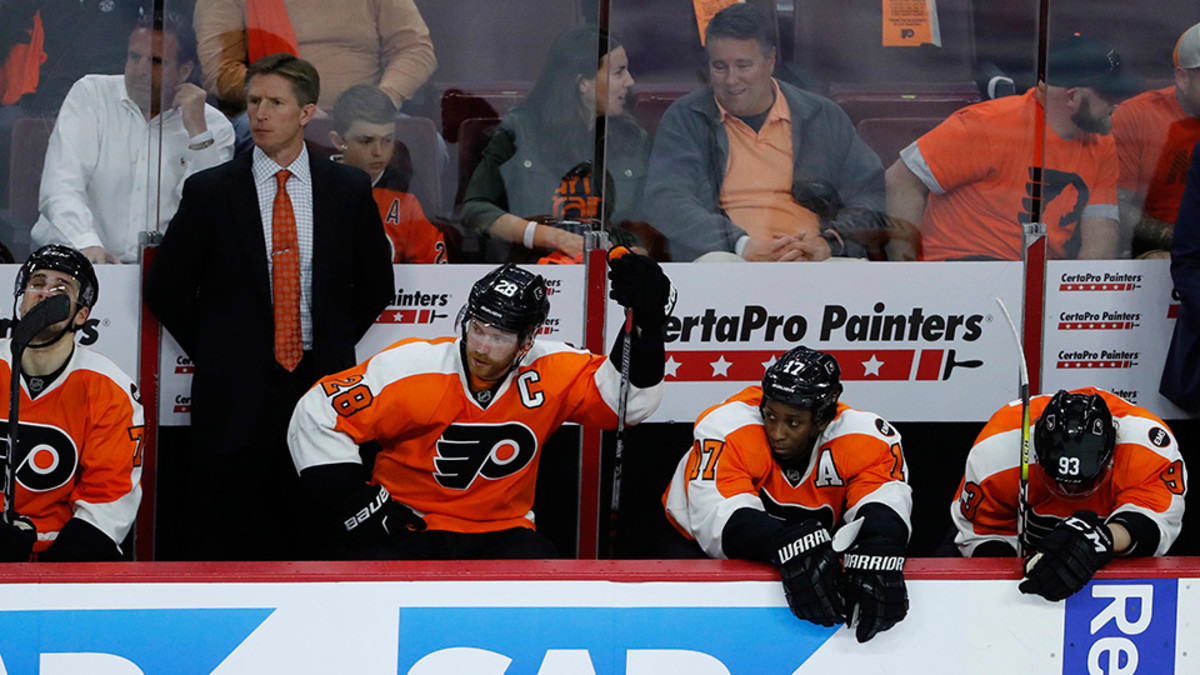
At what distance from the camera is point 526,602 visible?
101 inches

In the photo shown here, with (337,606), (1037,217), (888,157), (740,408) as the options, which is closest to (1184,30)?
(1037,217)

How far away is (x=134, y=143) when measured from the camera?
394cm

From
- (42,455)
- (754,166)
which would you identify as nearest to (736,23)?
(754,166)

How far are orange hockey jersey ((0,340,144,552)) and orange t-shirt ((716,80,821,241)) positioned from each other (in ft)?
6.13

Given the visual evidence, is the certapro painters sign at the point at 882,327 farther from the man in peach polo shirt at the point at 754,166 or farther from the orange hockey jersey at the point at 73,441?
the orange hockey jersey at the point at 73,441

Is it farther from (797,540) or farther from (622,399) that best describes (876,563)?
(622,399)

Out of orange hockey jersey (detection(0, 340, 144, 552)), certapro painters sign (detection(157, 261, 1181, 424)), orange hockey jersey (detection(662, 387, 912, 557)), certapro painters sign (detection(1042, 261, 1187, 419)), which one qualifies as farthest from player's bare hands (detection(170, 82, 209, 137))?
certapro painters sign (detection(1042, 261, 1187, 419))

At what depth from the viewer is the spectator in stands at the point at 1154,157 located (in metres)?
4.27

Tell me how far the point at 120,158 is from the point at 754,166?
1919mm

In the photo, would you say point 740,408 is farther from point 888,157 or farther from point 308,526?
point 308,526

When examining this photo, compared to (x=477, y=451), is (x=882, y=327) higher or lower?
higher

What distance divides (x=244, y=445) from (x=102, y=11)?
1347 mm

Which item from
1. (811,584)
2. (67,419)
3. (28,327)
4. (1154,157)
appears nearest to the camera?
(811,584)

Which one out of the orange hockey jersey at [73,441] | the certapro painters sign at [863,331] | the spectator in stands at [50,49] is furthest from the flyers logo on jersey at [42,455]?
the certapro painters sign at [863,331]
